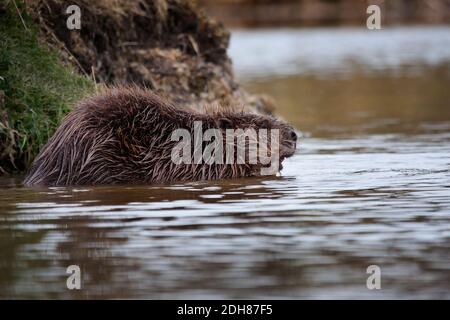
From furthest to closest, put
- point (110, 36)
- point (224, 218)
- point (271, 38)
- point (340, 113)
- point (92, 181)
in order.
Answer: point (271, 38), point (340, 113), point (110, 36), point (92, 181), point (224, 218)

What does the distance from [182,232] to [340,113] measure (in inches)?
330

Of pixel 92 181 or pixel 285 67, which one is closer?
pixel 92 181

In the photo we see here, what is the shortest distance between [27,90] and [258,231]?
3.12 metres

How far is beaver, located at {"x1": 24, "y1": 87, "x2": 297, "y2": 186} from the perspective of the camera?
23.1ft

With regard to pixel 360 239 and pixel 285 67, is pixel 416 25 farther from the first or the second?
pixel 360 239

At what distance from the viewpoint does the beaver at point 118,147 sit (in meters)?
7.04

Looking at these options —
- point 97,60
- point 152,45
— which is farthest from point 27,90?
point 152,45

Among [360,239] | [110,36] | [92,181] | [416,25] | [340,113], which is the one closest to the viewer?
[360,239]

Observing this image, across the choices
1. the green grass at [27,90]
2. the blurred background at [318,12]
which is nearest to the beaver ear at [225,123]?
the green grass at [27,90]

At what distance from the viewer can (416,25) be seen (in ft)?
104

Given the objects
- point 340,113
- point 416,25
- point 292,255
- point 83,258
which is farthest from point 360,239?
point 416,25

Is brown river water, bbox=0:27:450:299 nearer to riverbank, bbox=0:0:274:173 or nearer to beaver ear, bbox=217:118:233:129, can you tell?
beaver ear, bbox=217:118:233:129

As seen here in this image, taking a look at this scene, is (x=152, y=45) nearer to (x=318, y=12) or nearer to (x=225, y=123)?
(x=225, y=123)

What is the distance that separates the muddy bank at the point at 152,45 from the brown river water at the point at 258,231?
1.18 metres
